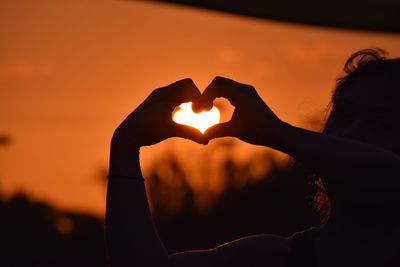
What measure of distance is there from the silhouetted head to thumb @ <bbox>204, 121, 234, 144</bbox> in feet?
1.52

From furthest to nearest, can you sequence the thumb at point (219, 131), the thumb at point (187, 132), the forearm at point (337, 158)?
the thumb at point (187, 132)
the thumb at point (219, 131)
the forearm at point (337, 158)

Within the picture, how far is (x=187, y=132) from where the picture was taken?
2.50m

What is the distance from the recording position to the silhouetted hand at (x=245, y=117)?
7.32 feet

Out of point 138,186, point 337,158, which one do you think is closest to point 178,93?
point 138,186

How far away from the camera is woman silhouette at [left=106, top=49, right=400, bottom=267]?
2.23m

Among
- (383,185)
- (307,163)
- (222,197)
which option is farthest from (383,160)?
(222,197)

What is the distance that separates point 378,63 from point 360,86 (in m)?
0.13

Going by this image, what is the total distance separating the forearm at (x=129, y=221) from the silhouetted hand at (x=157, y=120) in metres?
0.05

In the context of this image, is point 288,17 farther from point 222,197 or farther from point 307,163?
point 222,197

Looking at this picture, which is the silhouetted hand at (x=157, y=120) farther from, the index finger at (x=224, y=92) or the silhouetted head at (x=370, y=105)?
the silhouetted head at (x=370, y=105)

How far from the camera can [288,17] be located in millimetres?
2908

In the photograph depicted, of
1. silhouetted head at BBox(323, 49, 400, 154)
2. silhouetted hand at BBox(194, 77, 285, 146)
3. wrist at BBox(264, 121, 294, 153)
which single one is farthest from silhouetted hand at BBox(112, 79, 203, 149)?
silhouetted head at BBox(323, 49, 400, 154)

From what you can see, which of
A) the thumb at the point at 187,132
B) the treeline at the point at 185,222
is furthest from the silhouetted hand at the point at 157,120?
the treeline at the point at 185,222

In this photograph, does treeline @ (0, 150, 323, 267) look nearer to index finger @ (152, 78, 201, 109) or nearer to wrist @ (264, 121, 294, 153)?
index finger @ (152, 78, 201, 109)
